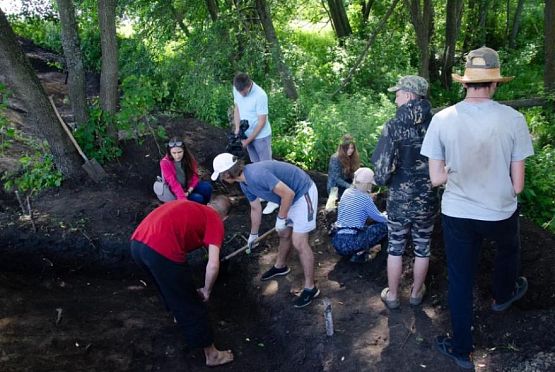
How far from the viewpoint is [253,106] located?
20.4ft

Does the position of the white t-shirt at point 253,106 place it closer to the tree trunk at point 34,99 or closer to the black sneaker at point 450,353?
the tree trunk at point 34,99

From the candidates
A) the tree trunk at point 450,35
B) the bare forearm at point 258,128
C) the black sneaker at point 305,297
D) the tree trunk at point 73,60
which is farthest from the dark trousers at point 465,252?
the tree trunk at point 450,35

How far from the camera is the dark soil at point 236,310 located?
3.84m

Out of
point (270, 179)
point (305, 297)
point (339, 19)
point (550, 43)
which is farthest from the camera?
point (339, 19)

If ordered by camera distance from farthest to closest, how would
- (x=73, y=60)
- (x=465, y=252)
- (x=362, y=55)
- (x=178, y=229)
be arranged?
(x=362, y=55) → (x=73, y=60) → (x=178, y=229) → (x=465, y=252)

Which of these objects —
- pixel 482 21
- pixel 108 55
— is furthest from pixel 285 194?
pixel 482 21

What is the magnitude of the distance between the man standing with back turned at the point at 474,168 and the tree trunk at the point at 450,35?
10.7 meters

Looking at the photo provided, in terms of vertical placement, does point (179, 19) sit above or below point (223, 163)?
above

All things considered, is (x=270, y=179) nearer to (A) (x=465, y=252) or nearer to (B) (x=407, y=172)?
(B) (x=407, y=172)

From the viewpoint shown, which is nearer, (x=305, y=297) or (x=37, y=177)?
(x=305, y=297)

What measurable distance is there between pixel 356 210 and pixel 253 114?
2.06 meters

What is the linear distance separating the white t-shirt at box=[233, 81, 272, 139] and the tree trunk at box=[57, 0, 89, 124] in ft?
8.97

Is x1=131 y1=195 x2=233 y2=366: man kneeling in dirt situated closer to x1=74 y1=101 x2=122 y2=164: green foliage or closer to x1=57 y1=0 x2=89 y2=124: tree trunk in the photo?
x1=74 y1=101 x2=122 y2=164: green foliage

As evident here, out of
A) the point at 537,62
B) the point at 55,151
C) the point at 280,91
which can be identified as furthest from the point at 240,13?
the point at 537,62
